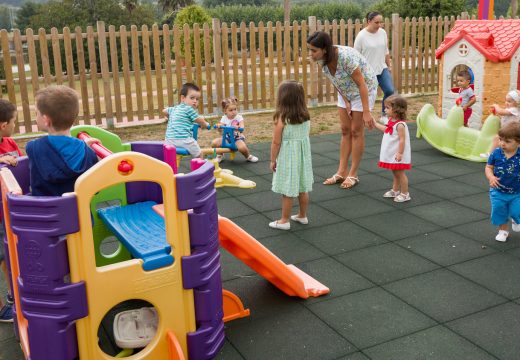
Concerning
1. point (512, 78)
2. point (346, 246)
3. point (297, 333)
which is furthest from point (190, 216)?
point (512, 78)

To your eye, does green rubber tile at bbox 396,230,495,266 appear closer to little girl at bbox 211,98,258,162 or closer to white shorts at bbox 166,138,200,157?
white shorts at bbox 166,138,200,157

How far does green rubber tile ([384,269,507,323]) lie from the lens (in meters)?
3.64

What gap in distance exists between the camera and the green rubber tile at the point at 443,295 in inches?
143

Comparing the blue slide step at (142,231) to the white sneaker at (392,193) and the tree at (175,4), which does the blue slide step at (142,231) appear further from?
the tree at (175,4)

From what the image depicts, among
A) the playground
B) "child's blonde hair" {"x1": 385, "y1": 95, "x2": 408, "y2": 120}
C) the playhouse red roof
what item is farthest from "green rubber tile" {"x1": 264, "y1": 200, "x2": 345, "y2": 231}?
the playhouse red roof

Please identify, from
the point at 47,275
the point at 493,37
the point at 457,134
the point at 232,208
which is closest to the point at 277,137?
the point at 232,208

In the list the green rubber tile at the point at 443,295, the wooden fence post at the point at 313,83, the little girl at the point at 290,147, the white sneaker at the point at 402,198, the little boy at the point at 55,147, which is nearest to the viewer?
the little boy at the point at 55,147

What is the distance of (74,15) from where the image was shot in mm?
43688

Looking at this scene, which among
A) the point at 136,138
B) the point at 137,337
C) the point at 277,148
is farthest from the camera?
the point at 136,138

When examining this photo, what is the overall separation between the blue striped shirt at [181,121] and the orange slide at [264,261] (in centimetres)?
293

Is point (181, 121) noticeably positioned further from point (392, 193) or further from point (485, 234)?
point (485, 234)

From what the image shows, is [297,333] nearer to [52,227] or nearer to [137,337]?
[137,337]

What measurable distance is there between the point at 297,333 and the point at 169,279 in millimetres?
885

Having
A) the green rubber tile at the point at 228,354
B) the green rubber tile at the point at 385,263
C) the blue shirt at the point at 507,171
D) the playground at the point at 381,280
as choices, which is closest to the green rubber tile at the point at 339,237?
the playground at the point at 381,280
